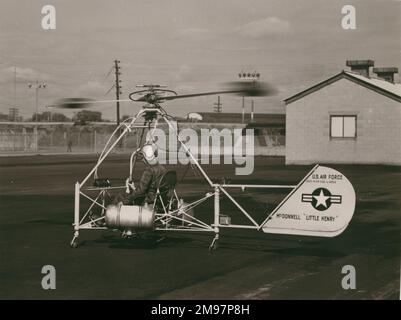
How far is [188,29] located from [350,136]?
2611cm

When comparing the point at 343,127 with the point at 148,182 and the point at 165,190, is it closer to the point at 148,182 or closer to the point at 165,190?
the point at 165,190

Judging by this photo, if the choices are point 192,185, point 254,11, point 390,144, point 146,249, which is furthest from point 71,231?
point 390,144

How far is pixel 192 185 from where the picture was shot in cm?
2341

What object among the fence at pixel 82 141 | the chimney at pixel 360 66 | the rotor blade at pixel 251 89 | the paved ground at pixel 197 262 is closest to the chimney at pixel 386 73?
the chimney at pixel 360 66

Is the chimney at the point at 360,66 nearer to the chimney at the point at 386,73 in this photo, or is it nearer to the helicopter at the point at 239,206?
the chimney at the point at 386,73

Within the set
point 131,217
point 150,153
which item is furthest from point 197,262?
point 150,153

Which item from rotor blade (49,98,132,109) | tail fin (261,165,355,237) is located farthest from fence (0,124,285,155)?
tail fin (261,165,355,237)

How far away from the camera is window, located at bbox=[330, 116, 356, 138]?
3531cm

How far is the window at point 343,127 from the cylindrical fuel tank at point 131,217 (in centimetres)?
2628

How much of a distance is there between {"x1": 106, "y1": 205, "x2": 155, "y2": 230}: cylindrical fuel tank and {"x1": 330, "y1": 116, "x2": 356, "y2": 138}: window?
26285 mm

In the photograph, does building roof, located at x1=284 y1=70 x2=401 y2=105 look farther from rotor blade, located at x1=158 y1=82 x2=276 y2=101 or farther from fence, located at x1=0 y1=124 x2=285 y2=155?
rotor blade, located at x1=158 y1=82 x2=276 y2=101

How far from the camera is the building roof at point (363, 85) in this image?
111 ft

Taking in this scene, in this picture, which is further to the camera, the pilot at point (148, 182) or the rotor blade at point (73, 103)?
the pilot at point (148, 182)
